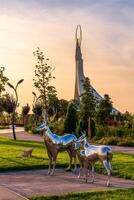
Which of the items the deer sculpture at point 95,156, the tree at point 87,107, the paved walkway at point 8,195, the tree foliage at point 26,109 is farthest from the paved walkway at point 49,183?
the tree foliage at point 26,109

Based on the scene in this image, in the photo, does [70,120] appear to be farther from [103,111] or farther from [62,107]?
[62,107]

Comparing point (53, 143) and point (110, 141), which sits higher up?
point (53, 143)

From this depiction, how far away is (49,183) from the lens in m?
13.0

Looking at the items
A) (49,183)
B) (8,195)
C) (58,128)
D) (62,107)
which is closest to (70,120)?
(58,128)

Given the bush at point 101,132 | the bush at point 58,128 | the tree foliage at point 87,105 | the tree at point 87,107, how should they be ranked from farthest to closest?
1. the tree foliage at point 87,105
2. the bush at point 58,128
3. the tree at point 87,107
4. the bush at point 101,132

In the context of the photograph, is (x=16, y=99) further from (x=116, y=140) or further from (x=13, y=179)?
(x=13, y=179)

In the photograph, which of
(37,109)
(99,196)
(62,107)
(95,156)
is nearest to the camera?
(99,196)

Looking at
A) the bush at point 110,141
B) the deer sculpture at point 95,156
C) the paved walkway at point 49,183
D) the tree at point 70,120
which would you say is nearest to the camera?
Answer: the paved walkway at point 49,183

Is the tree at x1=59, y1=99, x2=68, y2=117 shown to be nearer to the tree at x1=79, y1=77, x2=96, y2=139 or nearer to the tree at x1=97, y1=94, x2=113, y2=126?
the tree at x1=97, y1=94, x2=113, y2=126

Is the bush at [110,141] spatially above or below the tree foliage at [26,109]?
below

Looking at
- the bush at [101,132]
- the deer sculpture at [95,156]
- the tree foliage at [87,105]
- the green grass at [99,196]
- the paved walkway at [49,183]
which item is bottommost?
the green grass at [99,196]

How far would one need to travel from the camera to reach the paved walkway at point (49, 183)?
12008mm

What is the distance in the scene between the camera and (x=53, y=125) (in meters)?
36.8

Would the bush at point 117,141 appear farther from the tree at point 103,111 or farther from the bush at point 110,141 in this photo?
the tree at point 103,111
